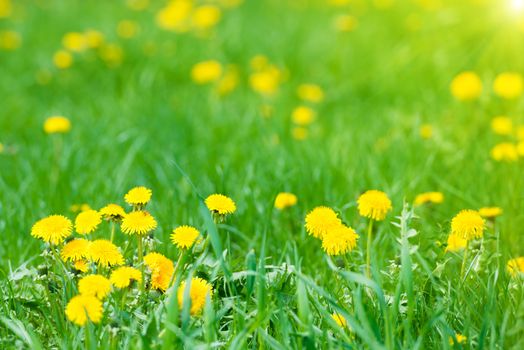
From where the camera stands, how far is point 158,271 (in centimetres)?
170

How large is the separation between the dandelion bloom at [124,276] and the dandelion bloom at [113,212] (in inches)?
6.1

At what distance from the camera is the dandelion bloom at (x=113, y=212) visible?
1720mm

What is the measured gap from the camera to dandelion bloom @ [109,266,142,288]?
159 cm

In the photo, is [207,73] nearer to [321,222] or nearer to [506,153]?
[506,153]

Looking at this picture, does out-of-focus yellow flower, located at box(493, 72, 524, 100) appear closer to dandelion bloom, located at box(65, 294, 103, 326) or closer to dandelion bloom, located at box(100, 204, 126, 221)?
dandelion bloom, located at box(100, 204, 126, 221)

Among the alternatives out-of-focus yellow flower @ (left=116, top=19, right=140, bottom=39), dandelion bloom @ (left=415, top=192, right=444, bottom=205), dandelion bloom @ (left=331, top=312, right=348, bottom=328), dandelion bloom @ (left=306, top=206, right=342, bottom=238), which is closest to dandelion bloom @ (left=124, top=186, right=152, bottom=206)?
dandelion bloom @ (left=306, top=206, right=342, bottom=238)

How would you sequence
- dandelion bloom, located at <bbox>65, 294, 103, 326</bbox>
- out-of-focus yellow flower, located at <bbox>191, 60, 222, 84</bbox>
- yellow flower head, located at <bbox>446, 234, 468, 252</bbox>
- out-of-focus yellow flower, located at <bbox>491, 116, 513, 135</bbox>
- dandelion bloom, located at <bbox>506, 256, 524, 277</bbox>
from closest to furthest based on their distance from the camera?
1. dandelion bloom, located at <bbox>65, 294, 103, 326</bbox>
2. dandelion bloom, located at <bbox>506, 256, 524, 277</bbox>
3. yellow flower head, located at <bbox>446, 234, 468, 252</bbox>
4. out-of-focus yellow flower, located at <bbox>491, 116, 513, 135</bbox>
5. out-of-focus yellow flower, located at <bbox>191, 60, 222, 84</bbox>

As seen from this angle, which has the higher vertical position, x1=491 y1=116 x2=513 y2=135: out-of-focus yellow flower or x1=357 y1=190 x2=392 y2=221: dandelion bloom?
x1=357 y1=190 x2=392 y2=221: dandelion bloom

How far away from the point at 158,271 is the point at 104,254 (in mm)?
138

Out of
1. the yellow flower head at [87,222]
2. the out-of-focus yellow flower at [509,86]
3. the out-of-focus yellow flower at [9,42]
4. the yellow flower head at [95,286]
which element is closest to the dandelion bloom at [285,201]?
the yellow flower head at [87,222]

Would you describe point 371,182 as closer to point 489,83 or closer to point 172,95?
point 489,83

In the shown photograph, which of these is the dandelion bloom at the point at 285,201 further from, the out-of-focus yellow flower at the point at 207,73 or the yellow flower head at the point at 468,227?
the out-of-focus yellow flower at the point at 207,73

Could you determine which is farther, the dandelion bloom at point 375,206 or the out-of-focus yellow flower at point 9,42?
the out-of-focus yellow flower at point 9,42

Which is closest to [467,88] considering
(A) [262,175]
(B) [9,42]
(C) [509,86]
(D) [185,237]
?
(C) [509,86]
